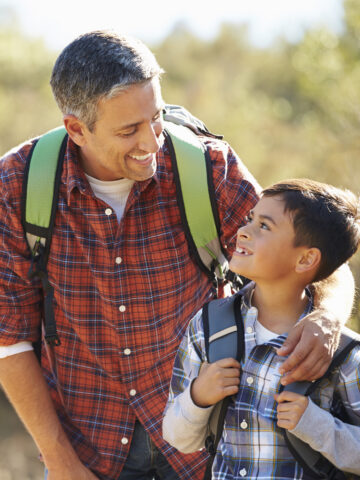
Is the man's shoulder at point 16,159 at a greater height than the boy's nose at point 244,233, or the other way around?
the man's shoulder at point 16,159

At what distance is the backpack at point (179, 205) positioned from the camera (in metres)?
2.71

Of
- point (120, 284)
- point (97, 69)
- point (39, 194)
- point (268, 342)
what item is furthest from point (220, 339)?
point (97, 69)

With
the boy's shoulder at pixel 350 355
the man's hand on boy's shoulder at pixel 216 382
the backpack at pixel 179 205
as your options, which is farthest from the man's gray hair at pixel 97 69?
the boy's shoulder at pixel 350 355

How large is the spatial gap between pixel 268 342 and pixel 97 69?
1148mm

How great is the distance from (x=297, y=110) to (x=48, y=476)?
1677 centimetres

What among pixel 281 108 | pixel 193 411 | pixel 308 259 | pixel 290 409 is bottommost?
pixel 281 108

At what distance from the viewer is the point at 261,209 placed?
2291 millimetres

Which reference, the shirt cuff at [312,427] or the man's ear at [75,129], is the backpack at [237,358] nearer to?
the shirt cuff at [312,427]

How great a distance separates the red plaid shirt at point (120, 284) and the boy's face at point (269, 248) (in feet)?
1.39

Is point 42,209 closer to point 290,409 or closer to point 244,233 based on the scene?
point 244,233

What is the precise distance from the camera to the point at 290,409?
199 cm

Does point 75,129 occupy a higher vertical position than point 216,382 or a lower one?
higher

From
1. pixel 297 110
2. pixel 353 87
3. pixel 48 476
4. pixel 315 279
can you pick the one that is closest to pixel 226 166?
pixel 315 279

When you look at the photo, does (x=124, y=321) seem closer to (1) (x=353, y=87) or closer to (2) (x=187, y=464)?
(2) (x=187, y=464)
